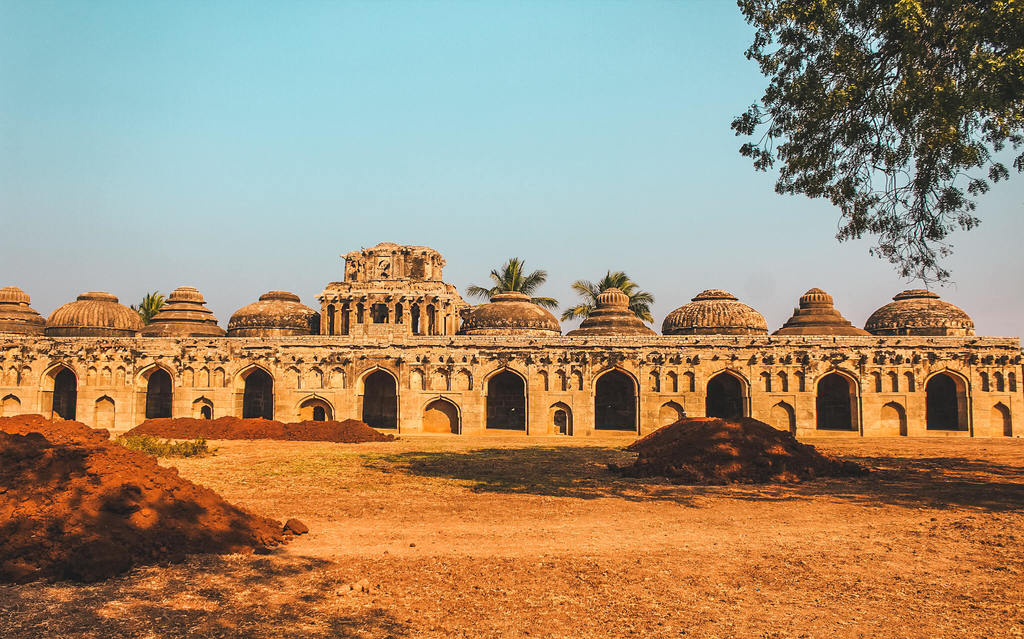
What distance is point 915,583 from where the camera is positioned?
7984mm

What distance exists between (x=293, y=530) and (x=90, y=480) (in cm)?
280

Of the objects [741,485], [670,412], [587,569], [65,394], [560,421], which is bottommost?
[741,485]

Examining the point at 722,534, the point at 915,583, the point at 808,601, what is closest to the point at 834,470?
the point at 722,534

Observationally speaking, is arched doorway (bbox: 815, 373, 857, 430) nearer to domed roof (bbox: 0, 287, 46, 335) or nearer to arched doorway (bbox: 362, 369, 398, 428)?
arched doorway (bbox: 362, 369, 398, 428)

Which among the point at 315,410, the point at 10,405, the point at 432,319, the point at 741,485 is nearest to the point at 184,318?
the point at 10,405

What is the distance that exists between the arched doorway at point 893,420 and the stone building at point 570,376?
46 mm

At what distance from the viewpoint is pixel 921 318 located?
36.2m

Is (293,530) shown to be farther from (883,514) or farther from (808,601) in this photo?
(883,514)

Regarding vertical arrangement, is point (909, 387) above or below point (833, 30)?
below

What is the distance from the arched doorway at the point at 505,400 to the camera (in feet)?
119

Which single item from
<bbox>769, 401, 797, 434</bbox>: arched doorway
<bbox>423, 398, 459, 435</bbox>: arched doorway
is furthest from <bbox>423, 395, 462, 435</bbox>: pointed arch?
<bbox>769, 401, 797, 434</bbox>: arched doorway

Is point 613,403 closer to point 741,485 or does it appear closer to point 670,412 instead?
point 670,412

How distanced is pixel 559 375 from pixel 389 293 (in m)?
11.7

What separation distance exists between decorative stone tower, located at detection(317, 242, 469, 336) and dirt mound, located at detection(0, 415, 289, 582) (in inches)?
1099
